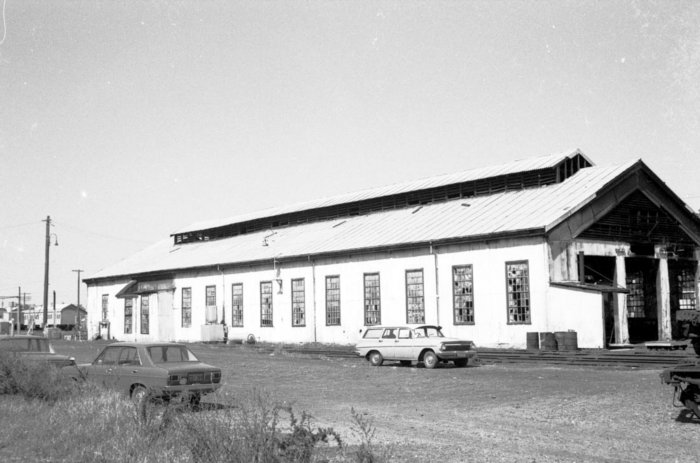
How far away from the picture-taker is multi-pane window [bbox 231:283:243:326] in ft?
147

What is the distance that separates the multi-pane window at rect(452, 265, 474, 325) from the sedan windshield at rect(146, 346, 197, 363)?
19179mm

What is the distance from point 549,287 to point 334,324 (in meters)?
12.7

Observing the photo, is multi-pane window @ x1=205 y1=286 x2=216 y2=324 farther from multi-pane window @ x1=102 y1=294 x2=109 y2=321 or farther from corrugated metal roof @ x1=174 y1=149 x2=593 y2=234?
multi-pane window @ x1=102 y1=294 x2=109 y2=321

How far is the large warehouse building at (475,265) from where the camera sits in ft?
102

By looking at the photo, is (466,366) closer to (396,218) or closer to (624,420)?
(624,420)

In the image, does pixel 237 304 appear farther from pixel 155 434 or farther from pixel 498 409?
pixel 155 434

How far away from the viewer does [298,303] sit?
40.8m

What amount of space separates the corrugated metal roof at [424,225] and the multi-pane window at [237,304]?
5.34 feet

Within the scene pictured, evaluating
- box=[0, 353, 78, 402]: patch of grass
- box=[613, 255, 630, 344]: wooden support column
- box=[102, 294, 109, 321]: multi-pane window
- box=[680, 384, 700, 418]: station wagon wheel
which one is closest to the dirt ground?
box=[680, 384, 700, 418]: station wagon wheel

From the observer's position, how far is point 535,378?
68.8 feet

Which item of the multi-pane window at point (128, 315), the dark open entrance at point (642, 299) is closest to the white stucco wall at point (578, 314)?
the dark open entrance at point (642, 299)

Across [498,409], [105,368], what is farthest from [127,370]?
[498,409]

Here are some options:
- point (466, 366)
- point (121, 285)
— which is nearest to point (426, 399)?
point (466, 366)

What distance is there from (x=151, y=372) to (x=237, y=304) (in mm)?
30770
